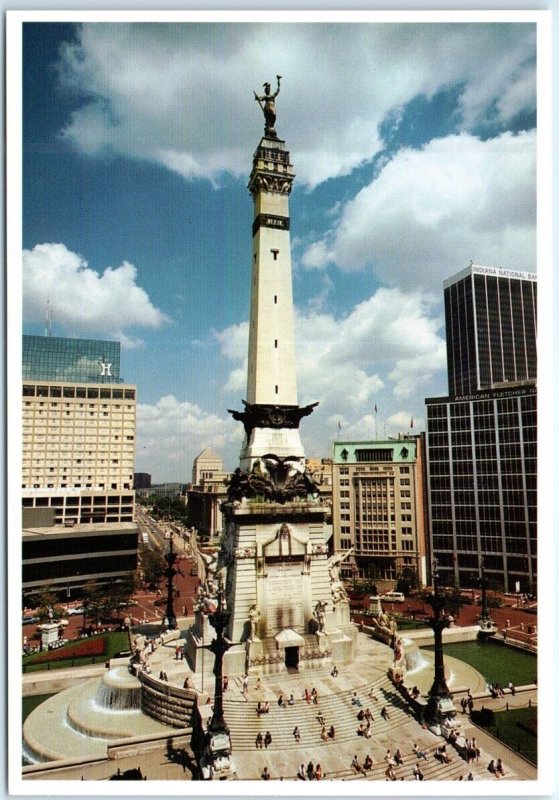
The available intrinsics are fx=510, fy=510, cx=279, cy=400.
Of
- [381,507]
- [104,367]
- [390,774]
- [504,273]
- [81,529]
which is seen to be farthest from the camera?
[381,507]

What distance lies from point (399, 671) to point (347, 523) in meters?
29.8

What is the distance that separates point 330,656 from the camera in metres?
20.0

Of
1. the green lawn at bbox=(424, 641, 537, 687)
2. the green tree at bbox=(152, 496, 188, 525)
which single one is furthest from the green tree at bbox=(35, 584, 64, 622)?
the green tree at bbox=(152, 496, 188, 525)

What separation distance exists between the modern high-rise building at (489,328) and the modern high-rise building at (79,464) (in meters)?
21.4

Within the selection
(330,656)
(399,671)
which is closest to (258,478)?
(330,656)

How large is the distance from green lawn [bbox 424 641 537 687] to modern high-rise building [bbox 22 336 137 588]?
25.0m

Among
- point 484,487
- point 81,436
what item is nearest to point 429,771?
point 484,487

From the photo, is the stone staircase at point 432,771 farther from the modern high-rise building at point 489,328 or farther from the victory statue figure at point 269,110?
the victory statue figure at point 269,110

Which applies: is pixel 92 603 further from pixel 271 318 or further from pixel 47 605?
pixel 271 318

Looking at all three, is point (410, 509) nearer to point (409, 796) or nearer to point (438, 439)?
point (438, 439)

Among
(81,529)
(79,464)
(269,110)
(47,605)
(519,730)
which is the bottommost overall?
(47,605)

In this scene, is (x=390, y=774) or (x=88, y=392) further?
(x=88, y=392)

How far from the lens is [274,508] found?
20781 millimetres

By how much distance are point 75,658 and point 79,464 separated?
16.1 m
